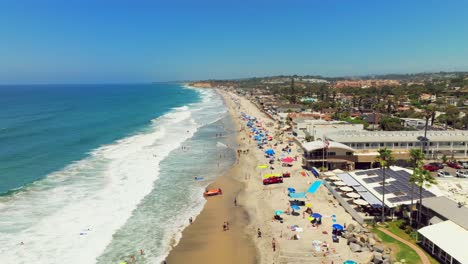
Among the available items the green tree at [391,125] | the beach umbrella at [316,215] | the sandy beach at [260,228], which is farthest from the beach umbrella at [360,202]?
the green tree at [391,125]

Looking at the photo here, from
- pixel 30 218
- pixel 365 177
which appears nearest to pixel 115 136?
pixel 30 218

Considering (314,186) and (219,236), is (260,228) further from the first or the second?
(314,186)

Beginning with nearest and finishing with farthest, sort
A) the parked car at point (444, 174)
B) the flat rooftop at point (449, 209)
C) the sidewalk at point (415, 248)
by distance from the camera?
the sidewalk at point (415, 248)
the flat rooftop at point (449, 209)
the parked car at point (444, 174)

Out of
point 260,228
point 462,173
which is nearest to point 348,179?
point 260,228

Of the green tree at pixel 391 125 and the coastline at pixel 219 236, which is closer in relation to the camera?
the coastline at pixel 219 236

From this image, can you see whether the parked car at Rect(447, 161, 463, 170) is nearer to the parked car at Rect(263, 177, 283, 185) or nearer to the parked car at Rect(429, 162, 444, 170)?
the parked car at Rect(429, 162, 444, 170)

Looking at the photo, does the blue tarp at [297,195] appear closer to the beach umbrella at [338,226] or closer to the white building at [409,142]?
the beach umbrella at [338,226]
